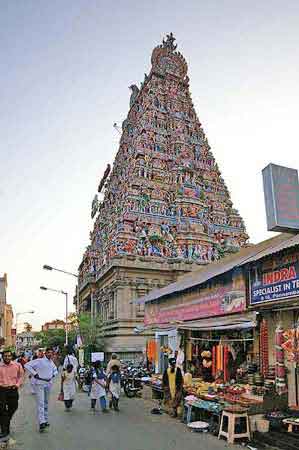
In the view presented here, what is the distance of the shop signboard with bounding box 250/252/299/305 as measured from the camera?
1030 cm

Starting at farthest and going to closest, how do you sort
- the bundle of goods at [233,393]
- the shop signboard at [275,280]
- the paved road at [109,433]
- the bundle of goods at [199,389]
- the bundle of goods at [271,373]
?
the bundle of goods at [199,389] → the bundle of goods at [271,373] → the bundle of goods at [233,393] → the shop signboard at [275,280] → the paved road at [109,433]

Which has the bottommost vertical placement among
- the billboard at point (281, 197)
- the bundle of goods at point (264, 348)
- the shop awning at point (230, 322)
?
the bundle of goods at point (264, 348)

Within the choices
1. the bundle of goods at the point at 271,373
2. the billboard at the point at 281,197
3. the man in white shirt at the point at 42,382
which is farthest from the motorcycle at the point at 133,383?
the billboard at the point at 281,197

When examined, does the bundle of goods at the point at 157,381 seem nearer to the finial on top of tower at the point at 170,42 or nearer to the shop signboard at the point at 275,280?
the shop signboard at the point at 275,280

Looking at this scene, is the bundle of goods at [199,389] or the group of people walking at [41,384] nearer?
the group of people walking at [41,384]

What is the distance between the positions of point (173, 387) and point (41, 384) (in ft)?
12.8

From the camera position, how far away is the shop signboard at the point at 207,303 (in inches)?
530

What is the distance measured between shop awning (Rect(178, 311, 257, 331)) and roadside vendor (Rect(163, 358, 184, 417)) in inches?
66.1

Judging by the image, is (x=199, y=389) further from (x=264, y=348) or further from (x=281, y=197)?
(x=281, y=197)

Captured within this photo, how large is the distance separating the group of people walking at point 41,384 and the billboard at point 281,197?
6201 mm

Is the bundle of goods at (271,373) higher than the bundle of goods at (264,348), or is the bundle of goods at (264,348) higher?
the bundle of goods at (264,348)

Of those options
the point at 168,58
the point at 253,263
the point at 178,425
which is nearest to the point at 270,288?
the point at 253,263

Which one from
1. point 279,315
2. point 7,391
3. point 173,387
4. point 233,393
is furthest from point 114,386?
point 279,315

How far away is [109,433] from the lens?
1008 centimetres
